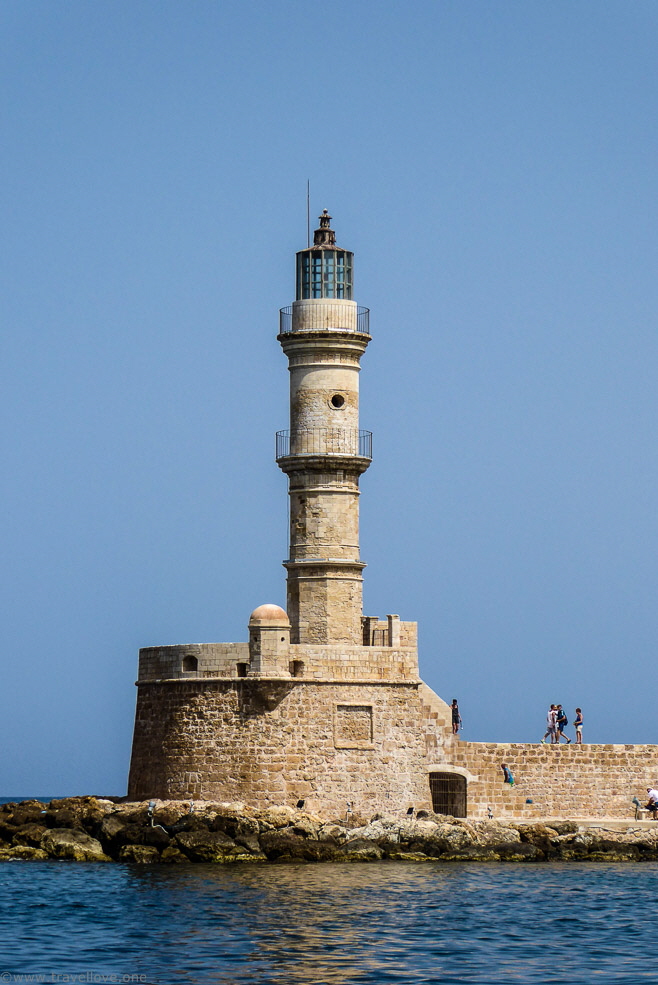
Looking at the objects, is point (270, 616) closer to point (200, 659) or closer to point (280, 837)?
point (200, 659)

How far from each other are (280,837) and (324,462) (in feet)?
25.5

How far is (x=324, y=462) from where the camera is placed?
3666 centimetres

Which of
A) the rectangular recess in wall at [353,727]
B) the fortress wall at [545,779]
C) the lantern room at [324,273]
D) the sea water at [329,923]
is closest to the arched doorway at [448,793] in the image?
the fortress wall at [545,779]

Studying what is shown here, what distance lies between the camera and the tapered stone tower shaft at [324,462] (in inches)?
1439

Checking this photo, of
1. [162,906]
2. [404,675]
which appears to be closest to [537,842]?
[404,675]

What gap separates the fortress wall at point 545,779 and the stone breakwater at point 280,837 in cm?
58

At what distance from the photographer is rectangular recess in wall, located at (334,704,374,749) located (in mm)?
34750

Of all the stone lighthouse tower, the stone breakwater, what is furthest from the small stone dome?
the stone breakwater

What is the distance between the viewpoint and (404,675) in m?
35.6

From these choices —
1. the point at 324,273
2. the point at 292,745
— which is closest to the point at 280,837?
the point at 292,745

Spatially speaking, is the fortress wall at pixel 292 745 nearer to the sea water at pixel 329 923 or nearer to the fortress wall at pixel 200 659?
the fortress wall at pixel 200 659

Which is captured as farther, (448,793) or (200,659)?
(448,793)

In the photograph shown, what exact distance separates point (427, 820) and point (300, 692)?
346 cm

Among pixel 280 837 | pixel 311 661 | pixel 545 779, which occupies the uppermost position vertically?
pixel 311 661
